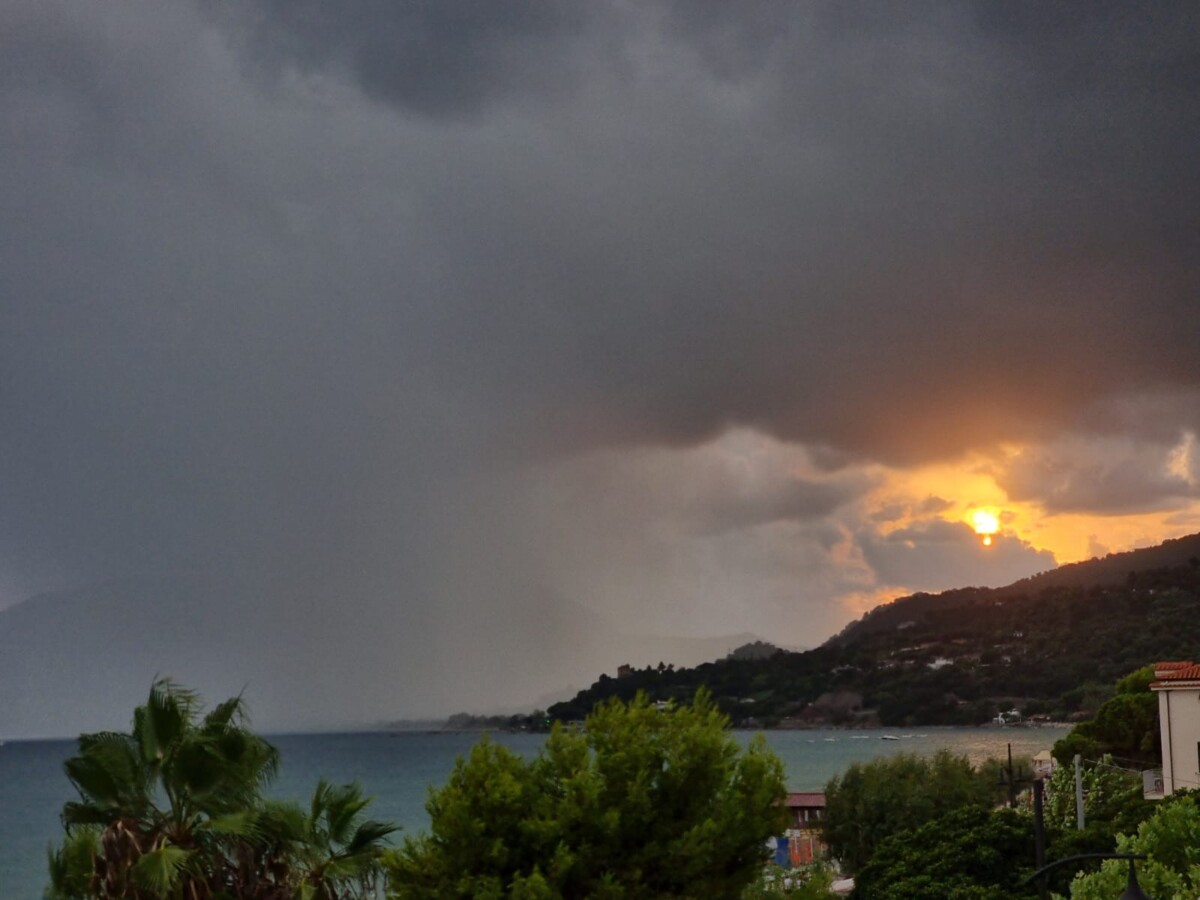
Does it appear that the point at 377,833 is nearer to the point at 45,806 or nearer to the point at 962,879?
the point at 962,879

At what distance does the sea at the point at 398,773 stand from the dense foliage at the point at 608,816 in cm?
6445

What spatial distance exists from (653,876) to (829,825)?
104ft

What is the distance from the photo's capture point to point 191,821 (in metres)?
17.9

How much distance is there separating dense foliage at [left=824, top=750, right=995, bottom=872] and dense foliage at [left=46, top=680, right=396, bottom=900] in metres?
29.1

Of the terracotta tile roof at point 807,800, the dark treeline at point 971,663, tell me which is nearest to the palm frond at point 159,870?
the terracotta tile roof at point 807,800

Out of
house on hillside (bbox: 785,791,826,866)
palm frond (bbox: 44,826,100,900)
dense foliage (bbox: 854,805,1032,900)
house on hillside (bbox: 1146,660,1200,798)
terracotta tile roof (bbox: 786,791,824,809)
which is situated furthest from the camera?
terracotta tile roof (bbox: 786,791,824,809)

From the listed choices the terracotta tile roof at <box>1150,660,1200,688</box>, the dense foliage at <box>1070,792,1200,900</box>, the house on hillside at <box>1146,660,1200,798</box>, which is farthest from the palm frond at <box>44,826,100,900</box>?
the terracotta tile roof at <box>1150,660,1200,688</box>

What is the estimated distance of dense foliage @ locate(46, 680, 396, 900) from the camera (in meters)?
17.2

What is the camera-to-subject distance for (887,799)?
147 ft

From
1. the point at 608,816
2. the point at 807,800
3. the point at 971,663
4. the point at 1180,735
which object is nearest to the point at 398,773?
the point at 971,663

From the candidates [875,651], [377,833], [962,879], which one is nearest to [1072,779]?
[962,879]

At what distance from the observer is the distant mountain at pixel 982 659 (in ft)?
394

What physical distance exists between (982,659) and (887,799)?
99504mm

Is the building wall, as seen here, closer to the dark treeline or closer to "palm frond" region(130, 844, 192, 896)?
"palm frond" region(130, 844, 192, 896)
